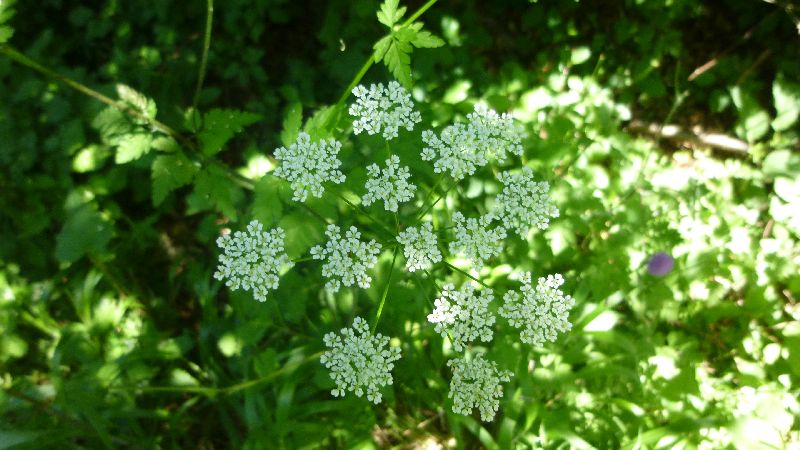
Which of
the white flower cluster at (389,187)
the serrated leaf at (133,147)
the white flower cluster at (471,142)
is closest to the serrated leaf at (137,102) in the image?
the serrated leaf at (133,147)

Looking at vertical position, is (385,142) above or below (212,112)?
below

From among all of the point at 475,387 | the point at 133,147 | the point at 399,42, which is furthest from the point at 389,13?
the point at 475,387

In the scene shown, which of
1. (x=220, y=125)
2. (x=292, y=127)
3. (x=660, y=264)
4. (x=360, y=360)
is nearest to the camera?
(x=360, y=360)

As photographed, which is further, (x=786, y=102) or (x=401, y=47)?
(x=786, y=102)

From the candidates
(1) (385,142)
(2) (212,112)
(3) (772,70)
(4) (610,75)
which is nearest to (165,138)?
(2) (212,112)

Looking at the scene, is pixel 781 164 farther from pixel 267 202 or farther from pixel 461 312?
pixel 267 202

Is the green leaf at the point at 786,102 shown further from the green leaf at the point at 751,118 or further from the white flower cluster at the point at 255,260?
the white flower cluster at the point at 255,260

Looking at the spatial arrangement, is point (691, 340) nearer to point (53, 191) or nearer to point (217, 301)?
point (217, 301)
